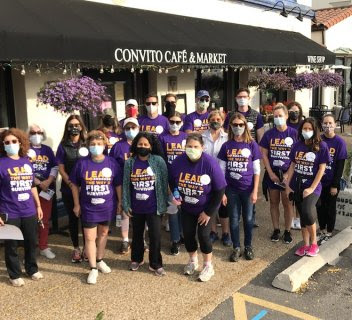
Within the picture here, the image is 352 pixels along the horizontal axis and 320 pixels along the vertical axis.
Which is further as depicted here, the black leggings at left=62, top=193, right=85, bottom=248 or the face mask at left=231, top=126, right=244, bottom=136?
the black leggings at left=62, top=193, right=85, bottom=248

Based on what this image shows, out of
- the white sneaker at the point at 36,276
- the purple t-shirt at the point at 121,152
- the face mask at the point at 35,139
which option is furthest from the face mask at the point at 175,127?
the white sneaker at the point at 36,276

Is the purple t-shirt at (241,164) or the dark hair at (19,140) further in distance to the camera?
the purple t-shirt at (241,164)

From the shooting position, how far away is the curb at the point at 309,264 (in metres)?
4.45

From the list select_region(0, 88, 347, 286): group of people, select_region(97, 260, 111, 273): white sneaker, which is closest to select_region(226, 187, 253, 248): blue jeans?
select_region(0, 88, 347, 286): group of people

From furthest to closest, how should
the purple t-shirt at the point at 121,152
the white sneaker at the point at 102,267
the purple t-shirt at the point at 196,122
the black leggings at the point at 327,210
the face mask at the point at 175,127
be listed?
the purple t-shirt at the point at 196,122
the black leggings at the point at 327,210
the face mask at the point at 175,127
the purple t-shirt at the point at 121,152
the white sneaker at the point at 102,267

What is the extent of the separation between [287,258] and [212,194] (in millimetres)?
1508

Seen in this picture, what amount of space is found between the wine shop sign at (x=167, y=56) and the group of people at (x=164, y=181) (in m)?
0.89

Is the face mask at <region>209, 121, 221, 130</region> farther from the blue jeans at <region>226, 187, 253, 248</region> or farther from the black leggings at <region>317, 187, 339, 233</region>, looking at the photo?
the black leggings at <region>317, 187, 339, 233</region>

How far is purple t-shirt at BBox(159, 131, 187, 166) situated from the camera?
17.9 feet

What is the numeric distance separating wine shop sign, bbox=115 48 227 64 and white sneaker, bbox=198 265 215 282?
11.0 feet

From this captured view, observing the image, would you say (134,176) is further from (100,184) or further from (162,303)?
(162,303)

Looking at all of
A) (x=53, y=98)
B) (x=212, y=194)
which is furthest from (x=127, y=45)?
(x=212, y=194)

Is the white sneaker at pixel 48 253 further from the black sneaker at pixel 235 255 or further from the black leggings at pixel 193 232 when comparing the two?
the black sneaker at pixel 235 255

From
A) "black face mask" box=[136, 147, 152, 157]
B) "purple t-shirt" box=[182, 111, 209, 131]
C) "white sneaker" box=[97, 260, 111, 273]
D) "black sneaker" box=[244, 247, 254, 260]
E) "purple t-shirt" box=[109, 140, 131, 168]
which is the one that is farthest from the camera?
"purple t-shirt" box=[182, 111, 209, 131]
